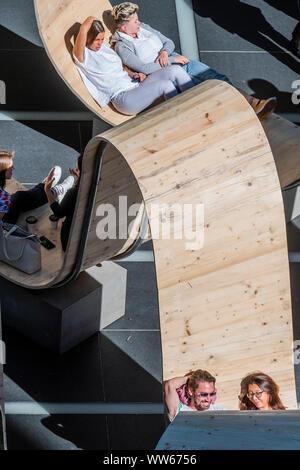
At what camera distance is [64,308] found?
6.40 meters

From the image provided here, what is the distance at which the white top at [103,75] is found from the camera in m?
7.88

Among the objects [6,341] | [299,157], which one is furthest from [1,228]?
[299,157]

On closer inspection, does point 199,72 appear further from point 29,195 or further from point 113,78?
point 29,195

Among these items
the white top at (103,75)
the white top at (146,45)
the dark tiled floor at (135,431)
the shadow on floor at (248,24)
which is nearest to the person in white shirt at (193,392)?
the dark tiled floor at (135,431)

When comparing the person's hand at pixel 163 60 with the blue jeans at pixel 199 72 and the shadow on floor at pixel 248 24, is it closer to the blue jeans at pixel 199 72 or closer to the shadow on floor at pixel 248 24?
the blue jeans at pixel 199 72

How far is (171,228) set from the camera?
203 inches

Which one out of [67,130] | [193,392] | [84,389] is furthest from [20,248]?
[67,130]

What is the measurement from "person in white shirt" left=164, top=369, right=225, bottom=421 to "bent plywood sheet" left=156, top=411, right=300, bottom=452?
1511mm

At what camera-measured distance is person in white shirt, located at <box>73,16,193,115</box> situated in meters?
7.79

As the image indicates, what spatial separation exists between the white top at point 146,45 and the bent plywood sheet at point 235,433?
198 inches

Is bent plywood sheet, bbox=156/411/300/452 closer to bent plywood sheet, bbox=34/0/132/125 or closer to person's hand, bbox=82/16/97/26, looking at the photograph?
bent plywood sheet, bbox=34/0/132/125

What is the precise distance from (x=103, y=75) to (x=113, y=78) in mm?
92

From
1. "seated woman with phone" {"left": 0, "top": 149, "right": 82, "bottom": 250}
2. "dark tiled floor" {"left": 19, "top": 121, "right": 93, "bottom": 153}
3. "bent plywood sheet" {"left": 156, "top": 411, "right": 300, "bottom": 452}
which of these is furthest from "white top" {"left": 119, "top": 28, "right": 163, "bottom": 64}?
"bent plywood sheet" {"left": 156, "top": 411, "right": 300, "bottom": 452}

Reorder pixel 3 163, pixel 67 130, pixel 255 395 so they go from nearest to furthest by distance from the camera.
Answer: pixel 255 395
pixel 3 163
pixel 67 130
